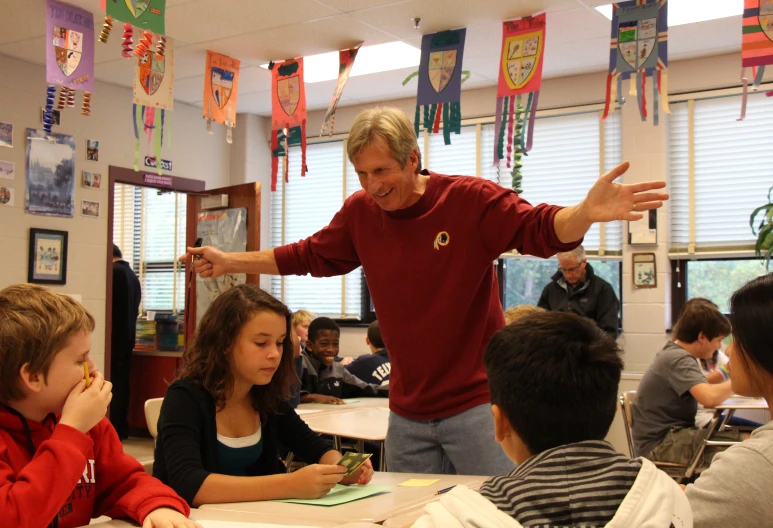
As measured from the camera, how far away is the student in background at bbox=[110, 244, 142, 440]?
22.0 ft

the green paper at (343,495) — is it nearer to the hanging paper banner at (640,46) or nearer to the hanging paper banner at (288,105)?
the hanging paper banner at (640,46)

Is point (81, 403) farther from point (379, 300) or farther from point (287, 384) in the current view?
point (379, 300)

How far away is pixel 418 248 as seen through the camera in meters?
2.18

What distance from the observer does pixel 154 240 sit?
8.13m

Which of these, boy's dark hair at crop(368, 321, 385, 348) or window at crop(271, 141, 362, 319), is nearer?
boy's dark hair at crop(368, 321, 385, 348)

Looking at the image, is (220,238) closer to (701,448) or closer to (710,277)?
(710,277)

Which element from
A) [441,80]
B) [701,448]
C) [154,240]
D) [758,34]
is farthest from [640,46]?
[154,240]

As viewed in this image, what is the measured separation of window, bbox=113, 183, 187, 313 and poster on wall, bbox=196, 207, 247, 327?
1.22 metres

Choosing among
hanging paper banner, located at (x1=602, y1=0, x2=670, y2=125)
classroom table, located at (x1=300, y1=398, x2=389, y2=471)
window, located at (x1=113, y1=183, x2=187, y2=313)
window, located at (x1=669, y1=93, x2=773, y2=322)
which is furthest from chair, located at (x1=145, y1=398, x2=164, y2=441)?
window, located at (x1=113, y1=183, x2=187, y2=313)

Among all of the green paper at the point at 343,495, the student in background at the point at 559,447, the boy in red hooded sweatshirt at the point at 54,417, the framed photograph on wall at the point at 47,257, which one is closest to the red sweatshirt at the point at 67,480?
the boy in red hooded sweatshirt at the point at 54,417

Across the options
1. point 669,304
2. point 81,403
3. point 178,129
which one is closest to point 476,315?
point 81,403

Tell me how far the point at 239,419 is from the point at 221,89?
396 cm

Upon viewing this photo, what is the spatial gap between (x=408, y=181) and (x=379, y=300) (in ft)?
1.12

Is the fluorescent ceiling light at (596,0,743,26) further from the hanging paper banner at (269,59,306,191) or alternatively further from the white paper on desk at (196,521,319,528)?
the white paper on desk at (196,521,319,528)
